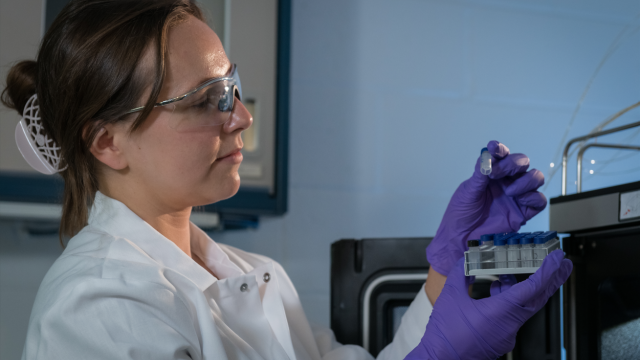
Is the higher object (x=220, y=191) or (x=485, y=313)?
(x=220, y=191)

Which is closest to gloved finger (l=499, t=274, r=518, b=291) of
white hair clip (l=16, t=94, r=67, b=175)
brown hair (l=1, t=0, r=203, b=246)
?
brown hair (l=1, t=0, r=203, b=246)

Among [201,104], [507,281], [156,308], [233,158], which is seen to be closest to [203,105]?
[201,104]

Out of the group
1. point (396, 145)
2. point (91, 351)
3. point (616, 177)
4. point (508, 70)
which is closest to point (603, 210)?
point (616, 177)

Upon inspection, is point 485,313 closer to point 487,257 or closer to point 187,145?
point 487,257

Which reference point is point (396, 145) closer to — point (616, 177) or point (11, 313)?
point (616, 177)

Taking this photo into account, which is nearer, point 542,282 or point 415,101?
point 542,282

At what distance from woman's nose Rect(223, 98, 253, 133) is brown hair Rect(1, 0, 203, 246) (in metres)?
0.14

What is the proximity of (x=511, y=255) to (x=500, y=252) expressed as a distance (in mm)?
17

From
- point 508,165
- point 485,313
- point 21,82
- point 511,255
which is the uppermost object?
point 21,82

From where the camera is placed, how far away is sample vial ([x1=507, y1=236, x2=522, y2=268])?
756 mm

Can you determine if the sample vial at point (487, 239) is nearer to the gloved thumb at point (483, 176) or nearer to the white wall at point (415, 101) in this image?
the gloved thumb at point (483, 176)

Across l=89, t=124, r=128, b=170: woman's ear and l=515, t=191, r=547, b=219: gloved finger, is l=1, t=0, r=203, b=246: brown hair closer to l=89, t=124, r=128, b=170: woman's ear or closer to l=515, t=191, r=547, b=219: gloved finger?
l=89, t=124, r=128, b=170: woman's ear

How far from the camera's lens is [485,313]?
2.66 ft

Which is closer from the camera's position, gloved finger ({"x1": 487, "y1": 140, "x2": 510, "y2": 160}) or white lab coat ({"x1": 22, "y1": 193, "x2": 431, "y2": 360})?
white lab coat ({"x1": 22, "y1": 193, "x2": 431, "y2": 360})
